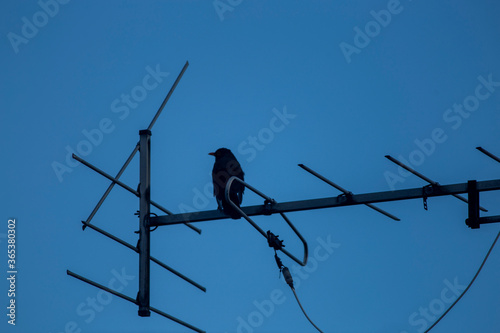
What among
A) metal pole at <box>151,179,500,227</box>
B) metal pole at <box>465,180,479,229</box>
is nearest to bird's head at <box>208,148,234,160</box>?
metal pole at <box>151,179,500,227</box>

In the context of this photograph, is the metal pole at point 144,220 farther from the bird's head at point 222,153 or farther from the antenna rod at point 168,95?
the bird's head at point 222,153

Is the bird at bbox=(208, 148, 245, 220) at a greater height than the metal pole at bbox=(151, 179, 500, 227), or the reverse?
the bird at bbox=(208, 148, 245, 220)

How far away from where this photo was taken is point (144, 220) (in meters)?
8.41

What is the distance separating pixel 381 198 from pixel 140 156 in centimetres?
254

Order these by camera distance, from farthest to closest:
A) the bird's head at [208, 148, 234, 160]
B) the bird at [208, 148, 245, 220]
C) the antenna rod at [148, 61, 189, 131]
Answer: the bird's head at [208, 148, 234, 160] → the bird at [208, 148, 245, 220] → the antenna rod at [148, 61, 189, 131]

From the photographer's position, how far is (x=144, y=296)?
8.23 m

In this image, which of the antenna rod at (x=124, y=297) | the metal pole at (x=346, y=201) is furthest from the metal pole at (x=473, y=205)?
the antenna rod at (x=124, y=297)

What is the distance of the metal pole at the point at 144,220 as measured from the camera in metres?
8.23

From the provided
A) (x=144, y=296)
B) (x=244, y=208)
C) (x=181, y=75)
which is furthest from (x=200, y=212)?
(x=181, y=75)

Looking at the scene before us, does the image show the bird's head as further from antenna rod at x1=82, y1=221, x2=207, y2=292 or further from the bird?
antenna rod at x1=82, y1=221, x2=207, y2=292

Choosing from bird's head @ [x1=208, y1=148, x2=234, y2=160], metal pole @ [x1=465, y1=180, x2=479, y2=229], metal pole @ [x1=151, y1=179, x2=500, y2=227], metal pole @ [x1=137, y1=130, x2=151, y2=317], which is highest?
bird's head @ [x1=208, y1=148, x2=234, y2=160]

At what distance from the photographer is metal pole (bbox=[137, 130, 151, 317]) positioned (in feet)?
27.0

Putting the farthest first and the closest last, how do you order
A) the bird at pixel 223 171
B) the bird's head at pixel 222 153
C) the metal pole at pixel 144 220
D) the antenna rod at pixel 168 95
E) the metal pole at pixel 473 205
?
1. the bird's head at pixel 222 153
2. the bird at pixel 223 171
3. the antenna rod at pixel 168 95
4. the metal pole at pixel 144 220
5. the metal pole at pixel 473 205

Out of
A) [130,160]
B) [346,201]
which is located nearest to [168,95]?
[130,160]
